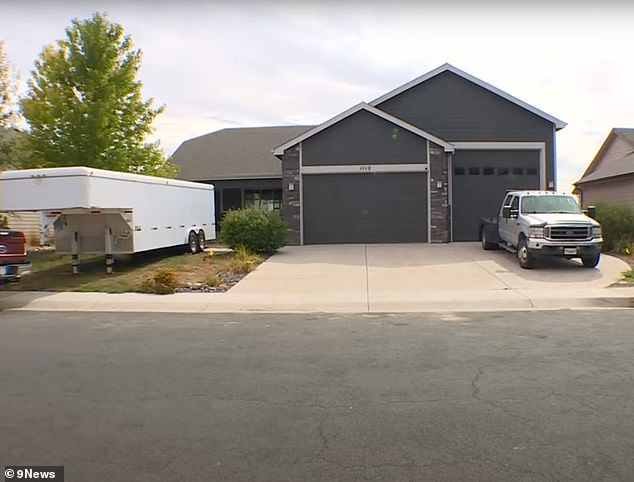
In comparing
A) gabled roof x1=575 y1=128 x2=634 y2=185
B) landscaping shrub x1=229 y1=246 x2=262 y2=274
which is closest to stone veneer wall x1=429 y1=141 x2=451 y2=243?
landscaping shrub x1=229 y1=246 x2=262 y2=274

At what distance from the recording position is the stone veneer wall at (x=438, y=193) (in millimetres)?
22906

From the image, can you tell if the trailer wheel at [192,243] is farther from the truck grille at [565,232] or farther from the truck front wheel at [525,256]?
the truck grille at [565,232]

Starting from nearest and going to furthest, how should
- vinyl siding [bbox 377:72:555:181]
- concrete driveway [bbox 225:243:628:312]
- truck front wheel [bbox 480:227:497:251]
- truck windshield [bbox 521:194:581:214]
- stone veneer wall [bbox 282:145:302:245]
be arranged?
concrete driveway [bbox 225:243:628:312], truck windshield [bbox 521:194:581:214], truck front wheel [bbox 480:227:497:251], stone veneer wall [bbox 282:145:302:245], vinyl siding [bbox 377:72:555:181]

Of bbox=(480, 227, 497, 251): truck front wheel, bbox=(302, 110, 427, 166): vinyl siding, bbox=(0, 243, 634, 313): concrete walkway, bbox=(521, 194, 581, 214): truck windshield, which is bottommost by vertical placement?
bbox=(0, 243, 634, 313): concrete walkway

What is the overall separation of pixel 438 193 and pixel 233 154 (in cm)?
1246

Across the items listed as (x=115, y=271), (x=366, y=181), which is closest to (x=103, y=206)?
(x=115, y=271)

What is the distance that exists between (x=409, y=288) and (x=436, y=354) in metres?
6.33

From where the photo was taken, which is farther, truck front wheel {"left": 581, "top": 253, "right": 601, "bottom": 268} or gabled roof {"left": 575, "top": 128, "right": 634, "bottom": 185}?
gabled roof {"left": 575, "top": 128, "right": 634, "bottom": 185}

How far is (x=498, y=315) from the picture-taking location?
424 inches

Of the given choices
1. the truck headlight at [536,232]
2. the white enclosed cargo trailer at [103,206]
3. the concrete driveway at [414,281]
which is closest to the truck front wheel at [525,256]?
the concrete driveway at [414,281]

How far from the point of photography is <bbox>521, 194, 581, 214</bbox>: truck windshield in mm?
16703

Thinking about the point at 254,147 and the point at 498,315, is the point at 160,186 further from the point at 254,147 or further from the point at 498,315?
the point at 254,147

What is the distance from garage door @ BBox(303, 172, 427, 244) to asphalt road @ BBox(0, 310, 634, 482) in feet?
45.5

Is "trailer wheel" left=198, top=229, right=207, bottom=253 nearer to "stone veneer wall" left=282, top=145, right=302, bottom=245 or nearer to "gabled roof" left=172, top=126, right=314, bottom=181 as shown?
"stone veneer wall" left=282, top=145, right=302, bottom=245
